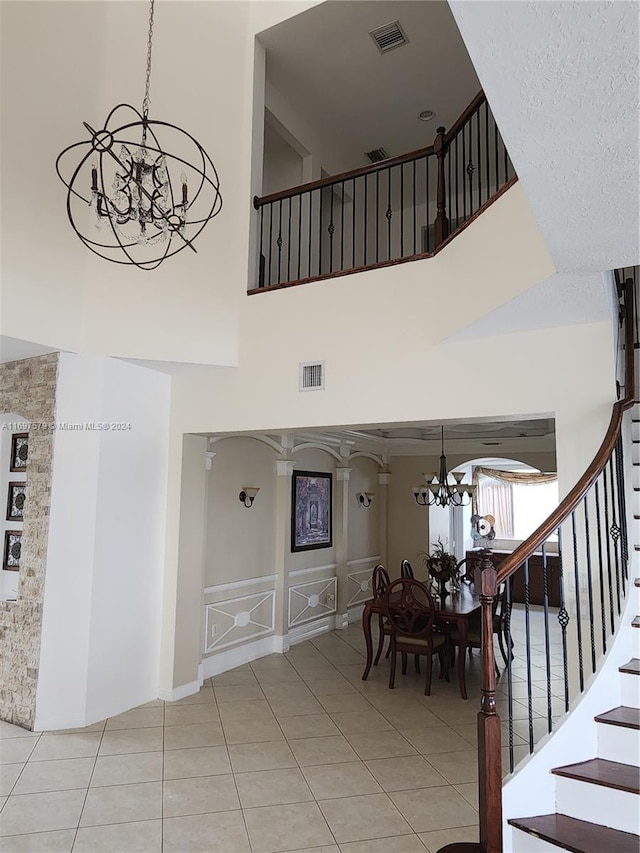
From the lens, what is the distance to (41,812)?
307 centimetres

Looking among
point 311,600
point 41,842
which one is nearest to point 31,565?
point 41,842

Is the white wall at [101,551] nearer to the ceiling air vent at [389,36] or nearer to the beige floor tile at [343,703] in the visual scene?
the beige floor tile at [343,703]

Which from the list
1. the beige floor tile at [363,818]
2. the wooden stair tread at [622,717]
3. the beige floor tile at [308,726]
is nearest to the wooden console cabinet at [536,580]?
the beige floor tile at [308,726]

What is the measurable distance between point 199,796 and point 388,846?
112cm

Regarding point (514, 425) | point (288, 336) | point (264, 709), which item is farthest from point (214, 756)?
point (514, 425)

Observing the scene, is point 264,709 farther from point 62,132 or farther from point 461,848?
point 62,132

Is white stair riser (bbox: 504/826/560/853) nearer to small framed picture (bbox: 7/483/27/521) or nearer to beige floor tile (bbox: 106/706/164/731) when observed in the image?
beige floor tile (bbox: 106/706/164/731)

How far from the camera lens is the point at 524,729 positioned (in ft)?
13.9

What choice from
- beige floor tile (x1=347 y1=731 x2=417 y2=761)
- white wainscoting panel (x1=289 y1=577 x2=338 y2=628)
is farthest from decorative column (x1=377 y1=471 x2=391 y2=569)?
beige floor tile (x1=347 y1=731 x2=417 y2=761)

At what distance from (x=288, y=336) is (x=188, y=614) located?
8.41ft

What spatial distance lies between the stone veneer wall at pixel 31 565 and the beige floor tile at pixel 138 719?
58 cm

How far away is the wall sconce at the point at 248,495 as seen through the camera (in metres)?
5.89

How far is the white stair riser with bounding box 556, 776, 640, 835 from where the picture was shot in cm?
213

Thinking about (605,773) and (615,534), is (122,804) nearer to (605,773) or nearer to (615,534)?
(605,773)
